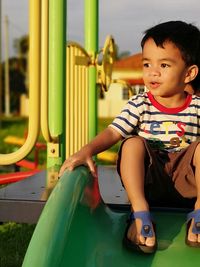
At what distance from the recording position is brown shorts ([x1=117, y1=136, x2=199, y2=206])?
5.42ft

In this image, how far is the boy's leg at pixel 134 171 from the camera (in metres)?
1.53

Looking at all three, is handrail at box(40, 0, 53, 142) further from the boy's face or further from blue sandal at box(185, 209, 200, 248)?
blue sandal at box(185, 209, 200, 248)

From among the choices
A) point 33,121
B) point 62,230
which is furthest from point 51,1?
point 62,230

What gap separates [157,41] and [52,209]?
0.65 metres

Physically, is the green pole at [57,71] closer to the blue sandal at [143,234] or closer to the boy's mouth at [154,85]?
the boy's mouth at [154,85]

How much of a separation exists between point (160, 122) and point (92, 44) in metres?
1.87

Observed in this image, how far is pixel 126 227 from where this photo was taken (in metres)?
1.56

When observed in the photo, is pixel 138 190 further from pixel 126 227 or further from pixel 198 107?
pixel 198 107

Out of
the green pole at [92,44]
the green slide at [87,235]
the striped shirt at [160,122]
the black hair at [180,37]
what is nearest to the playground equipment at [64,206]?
the green slide at [87,235]

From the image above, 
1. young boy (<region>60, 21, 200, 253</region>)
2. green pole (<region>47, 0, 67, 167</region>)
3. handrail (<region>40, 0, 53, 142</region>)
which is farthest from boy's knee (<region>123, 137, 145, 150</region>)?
green pole (<region>47, 0, 67, 167</region>)

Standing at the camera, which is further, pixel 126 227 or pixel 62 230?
pixel 126 227

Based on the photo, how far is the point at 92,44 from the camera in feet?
11.6

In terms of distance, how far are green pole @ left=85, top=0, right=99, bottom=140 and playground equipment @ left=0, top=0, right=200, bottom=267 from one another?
0.58 meters

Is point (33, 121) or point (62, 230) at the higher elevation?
point (33, 121)
